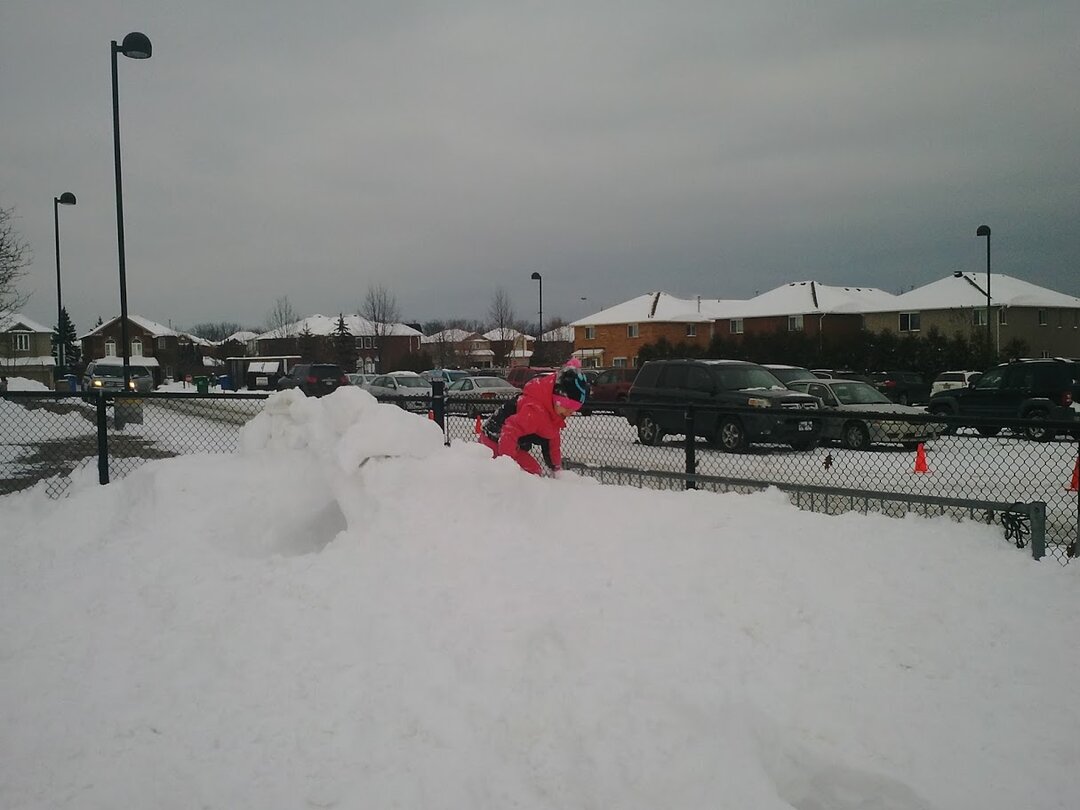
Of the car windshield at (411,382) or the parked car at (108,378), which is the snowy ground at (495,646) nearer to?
the car windshield at (411,382)

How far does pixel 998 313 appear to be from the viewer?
50875 millimetres

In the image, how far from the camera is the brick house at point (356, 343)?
65.3m

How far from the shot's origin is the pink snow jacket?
618cm

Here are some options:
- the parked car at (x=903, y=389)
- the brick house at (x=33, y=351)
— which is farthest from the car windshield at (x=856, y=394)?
the brick house at (x=33, y=351)

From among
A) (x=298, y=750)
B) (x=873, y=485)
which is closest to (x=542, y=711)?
(x=298, y=750)

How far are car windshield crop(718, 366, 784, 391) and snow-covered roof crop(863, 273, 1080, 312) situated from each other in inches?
1705

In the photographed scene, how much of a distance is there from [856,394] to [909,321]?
43366mm

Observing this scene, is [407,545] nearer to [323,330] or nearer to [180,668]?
[180,668]

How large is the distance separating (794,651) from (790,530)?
1.43 m

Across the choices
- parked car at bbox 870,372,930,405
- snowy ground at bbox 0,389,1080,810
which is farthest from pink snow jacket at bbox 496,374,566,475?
parked car at bbox 870,372,930,405

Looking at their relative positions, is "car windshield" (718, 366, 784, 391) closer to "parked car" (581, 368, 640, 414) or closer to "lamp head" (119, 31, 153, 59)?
"parked car" (581, 368, 640, 414)

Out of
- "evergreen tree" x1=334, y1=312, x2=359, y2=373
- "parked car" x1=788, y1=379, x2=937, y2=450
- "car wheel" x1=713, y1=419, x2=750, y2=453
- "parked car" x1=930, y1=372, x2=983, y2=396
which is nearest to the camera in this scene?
"car wheel" x1=713, y1=419, x2=750, y2=453

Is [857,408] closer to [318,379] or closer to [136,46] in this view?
[136,46]

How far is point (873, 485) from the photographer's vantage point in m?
8.97
